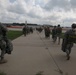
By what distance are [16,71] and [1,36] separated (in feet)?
7.99

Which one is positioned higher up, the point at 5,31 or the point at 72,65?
the point at 5,31

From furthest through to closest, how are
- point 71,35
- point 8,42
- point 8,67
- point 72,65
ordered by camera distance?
point 71,35, point 8,42, point 72,65, point 8,67

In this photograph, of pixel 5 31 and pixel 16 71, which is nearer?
pixel 16 71

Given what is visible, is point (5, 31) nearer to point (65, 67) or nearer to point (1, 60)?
point (1, 60)

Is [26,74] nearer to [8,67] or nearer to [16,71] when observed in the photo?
[16,71]

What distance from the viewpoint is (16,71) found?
841 centimetres

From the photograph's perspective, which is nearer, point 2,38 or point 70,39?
point 2,38

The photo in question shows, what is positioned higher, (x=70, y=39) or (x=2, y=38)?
(x=2, y=38)

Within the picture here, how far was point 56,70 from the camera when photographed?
8.81 m

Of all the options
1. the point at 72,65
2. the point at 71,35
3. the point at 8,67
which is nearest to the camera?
the point at 8,67

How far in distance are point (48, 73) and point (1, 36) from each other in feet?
10.1

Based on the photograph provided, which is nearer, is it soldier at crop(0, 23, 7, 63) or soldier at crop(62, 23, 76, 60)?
soldier at crop(0, 23, 7, 63)

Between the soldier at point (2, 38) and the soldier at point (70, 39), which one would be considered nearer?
the soldier at point (2, 38)

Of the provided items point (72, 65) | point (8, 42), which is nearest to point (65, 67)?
point (72, 65)
